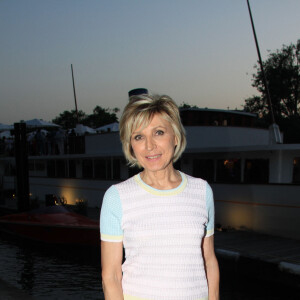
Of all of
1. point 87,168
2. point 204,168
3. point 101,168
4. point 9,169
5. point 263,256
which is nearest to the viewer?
point 263,256

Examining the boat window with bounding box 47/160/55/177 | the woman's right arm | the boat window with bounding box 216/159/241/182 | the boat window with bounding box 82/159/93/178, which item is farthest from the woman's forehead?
the boat window with bounding box 47/160/55/177

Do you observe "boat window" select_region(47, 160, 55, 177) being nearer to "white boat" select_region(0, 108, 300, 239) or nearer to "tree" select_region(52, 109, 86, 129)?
"white boat" select_region(0, 108, 300, 239)

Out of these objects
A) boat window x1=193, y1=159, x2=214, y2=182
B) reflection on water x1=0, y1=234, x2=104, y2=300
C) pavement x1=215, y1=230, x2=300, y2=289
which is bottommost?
reflection on water x1=0, y1=234, x2=104, y2=300

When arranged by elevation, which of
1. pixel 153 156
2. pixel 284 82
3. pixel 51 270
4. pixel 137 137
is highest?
pixel 284 82

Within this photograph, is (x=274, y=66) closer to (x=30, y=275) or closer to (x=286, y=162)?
(x=286, y=162)

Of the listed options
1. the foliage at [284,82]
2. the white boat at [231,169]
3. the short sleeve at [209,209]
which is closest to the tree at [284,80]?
the foliage at [284,82]

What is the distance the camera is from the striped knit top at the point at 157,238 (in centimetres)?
189

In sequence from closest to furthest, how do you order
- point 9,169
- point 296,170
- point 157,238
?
point 157,238 → point 296,170 → point 9,169

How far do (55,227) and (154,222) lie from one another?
40.2 ft

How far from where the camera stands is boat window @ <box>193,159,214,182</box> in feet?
48.4

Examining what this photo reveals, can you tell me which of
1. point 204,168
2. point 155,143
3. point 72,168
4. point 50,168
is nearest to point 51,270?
point 204,168

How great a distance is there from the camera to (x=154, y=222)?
1.91 meters

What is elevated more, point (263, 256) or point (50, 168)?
point (50, 168)

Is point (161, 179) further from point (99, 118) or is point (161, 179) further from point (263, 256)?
point (99, 118)
